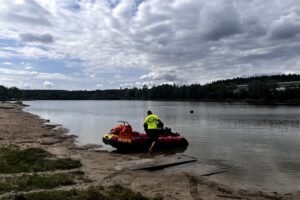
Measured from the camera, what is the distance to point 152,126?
19266 millimetres

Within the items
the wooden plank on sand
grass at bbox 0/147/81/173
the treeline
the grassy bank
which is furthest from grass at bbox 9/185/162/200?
the treeline

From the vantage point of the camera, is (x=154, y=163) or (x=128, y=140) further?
(x=128, y=140)

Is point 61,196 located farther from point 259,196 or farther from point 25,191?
point 259,196

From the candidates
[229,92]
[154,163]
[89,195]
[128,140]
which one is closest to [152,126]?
[128,140]

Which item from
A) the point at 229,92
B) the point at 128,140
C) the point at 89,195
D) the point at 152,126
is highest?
the point at 229,92

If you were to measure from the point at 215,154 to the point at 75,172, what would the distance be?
10.2 metres

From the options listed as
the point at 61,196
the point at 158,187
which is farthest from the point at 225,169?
the point at 61,196

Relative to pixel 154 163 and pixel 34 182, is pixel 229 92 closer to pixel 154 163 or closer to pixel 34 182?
pixel 154 163

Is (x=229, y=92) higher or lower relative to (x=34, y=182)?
higher

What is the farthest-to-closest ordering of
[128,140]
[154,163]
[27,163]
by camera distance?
[128,140] → [154,163] → [27,163]

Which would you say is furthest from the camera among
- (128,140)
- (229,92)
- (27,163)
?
(229,92)

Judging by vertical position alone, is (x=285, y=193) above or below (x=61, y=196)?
below

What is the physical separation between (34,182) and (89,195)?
2125 millimetres

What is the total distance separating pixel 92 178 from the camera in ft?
36.3
